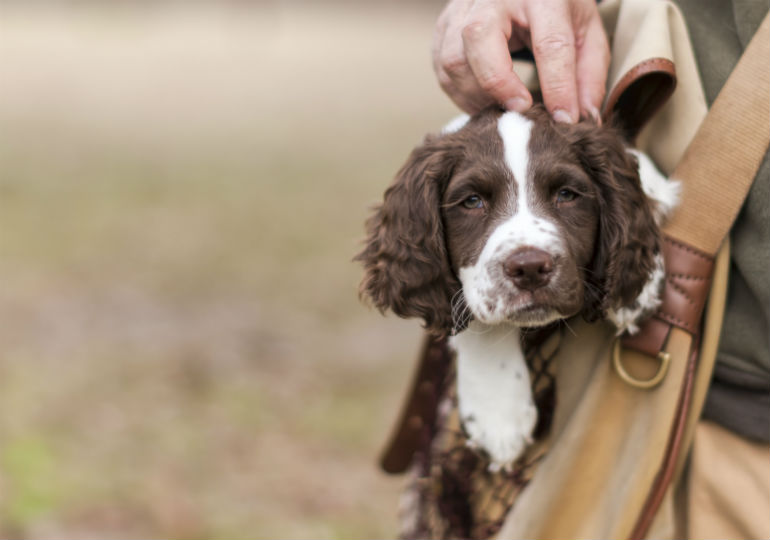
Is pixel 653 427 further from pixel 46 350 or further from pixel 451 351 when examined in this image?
pixel 46 350

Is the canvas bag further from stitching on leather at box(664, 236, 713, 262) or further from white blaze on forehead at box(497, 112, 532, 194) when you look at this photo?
white blaze on forehead at box(497, 112, 532, 194)

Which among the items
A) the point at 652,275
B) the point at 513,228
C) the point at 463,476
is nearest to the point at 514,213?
the point at 513,228

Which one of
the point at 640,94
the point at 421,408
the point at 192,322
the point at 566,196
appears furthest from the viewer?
the point at 192,322

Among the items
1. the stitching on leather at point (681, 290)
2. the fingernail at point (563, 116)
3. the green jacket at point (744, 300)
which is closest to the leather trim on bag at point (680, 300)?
the stitching on leather at point (681, 290)

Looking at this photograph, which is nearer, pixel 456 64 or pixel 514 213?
pixel 514 213

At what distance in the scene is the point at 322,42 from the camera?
3203cm

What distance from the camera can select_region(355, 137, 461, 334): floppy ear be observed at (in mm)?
2434

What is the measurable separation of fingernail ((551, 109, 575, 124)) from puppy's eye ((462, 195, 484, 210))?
29 cm

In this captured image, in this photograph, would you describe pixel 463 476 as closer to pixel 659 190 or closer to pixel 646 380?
pixel 646 380

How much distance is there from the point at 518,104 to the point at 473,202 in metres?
0.29

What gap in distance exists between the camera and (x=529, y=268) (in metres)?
2.17

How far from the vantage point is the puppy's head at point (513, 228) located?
2236 mm

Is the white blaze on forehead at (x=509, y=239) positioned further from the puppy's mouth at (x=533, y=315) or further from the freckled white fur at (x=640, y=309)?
the freckled white fur at (x=640, y=309)

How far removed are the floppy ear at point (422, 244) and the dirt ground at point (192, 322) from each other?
8.22ft
